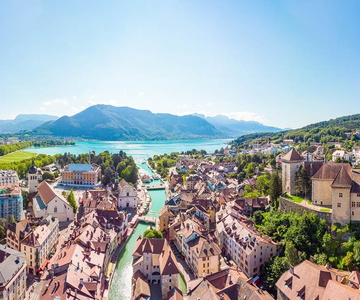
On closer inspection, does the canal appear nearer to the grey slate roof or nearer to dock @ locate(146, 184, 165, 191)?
the grey slate roof

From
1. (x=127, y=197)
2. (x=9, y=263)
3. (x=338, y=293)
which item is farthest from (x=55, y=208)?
(x=338, y=293)

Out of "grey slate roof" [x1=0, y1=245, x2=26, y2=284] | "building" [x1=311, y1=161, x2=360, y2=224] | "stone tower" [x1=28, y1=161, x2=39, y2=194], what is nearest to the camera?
"grey slate roof" [x1=0, y1=245, x2=26, y2=284]

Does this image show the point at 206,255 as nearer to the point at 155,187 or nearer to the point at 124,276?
the point at 124,276

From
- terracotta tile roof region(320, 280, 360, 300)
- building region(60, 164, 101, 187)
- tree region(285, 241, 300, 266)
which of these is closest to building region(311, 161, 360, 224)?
tree region(285, 241, 300, 266)

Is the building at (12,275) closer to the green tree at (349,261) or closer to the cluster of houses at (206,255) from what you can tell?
the cluster of houses at (206,255)

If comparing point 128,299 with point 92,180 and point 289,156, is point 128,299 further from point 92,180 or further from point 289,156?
point 92,180

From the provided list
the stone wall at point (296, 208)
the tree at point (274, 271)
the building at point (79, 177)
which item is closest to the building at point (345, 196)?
the stone wall at point (296, 208)

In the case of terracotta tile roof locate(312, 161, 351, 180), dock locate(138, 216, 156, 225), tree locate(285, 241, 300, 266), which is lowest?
dock locate(138, 216, 156, 225)
